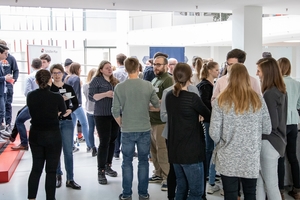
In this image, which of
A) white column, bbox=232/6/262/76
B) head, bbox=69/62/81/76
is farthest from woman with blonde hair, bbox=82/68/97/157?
white column, bbox=232/6/262/76

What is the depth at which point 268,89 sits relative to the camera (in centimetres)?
309

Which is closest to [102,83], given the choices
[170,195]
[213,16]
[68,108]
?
[68,108]

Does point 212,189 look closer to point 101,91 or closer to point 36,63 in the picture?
point 101,91

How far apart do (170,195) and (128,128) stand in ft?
2.59

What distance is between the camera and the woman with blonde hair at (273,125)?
3.04 meters

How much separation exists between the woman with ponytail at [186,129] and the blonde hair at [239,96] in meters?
0.36

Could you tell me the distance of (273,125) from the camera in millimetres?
3016

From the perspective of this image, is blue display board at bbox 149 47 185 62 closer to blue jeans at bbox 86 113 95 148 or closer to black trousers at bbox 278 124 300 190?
blue jeans at bbox 86 113 95 148

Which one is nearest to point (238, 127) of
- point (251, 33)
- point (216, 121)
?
point (216, 121)

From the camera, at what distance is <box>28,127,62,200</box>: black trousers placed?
3459mm

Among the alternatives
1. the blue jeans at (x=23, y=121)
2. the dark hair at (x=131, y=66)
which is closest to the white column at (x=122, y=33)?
the blue jeans at (x=23, y=121)

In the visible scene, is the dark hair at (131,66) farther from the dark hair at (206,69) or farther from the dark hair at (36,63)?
the dark hair at (36,63)

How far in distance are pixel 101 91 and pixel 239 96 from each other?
2.19 meters

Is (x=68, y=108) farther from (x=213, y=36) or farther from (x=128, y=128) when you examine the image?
(x=213, y=36)
